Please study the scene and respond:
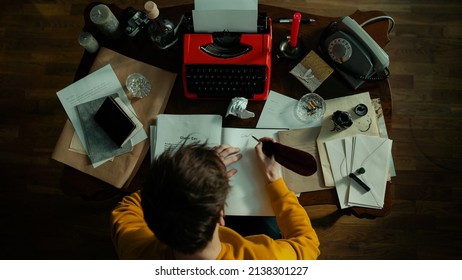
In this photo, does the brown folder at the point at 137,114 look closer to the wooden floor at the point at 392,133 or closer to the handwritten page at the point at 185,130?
the handwritten page at the point at 185,130

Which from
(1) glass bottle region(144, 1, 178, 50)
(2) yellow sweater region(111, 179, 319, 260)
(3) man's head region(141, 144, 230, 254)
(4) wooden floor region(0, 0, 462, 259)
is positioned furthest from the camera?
(4) wooden floor region(0, 0, 462, 259)

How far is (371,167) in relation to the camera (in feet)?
4.65

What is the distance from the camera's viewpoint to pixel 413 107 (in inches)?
89.2

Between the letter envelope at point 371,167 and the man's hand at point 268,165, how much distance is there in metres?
0.28

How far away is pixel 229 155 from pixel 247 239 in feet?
1.00

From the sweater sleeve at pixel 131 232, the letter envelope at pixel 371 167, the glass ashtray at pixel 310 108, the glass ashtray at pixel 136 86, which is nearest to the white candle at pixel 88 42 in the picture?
the glass ashtray at pixel 136 86

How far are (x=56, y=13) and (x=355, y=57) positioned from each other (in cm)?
196

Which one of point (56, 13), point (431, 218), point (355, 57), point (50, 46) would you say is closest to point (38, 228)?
point (50, 46)

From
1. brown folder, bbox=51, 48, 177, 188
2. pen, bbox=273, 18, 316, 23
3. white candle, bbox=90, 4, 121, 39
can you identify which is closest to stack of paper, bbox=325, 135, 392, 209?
pen, bbox=273, 18, 316, 23

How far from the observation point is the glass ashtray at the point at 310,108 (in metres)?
1.46

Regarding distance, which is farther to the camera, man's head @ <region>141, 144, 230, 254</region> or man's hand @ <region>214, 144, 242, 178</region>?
man's hand @ <region>214, 144, 242, 178</region>

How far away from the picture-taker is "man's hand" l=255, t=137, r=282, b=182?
4.51 feet

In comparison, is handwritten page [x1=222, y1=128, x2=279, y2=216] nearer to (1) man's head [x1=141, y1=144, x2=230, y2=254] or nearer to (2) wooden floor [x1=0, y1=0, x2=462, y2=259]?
(1) man's head [x1=141, y1=144, x2=230, y2=254]
